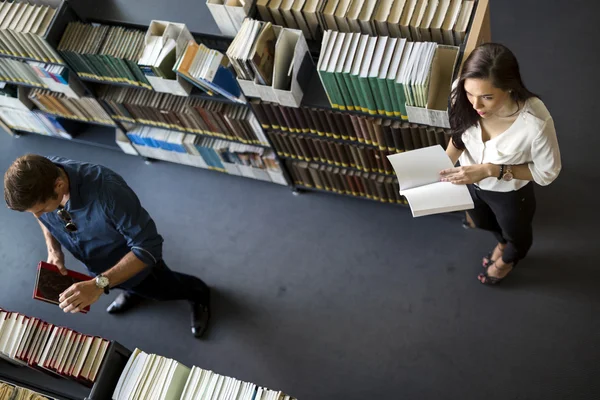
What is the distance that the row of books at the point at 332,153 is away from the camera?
3.55 metres

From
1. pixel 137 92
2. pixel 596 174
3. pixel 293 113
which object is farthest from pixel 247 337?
pixel 596 174

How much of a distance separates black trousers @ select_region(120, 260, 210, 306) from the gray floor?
0.19 meters

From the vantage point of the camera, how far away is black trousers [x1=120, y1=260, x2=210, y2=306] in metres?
3.36

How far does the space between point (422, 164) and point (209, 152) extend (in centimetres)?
190

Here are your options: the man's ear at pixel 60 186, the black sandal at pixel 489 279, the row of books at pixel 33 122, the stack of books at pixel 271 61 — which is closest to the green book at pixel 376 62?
the stack of books at pixel 271 61

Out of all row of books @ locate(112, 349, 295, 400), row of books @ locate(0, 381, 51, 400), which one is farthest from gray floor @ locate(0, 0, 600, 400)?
row of books @ locate(0, 381, 51, 400)

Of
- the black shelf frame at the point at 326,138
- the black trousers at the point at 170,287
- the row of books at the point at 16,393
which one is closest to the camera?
the row of books at the point at 16,393

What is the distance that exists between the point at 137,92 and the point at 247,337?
6.23 ft

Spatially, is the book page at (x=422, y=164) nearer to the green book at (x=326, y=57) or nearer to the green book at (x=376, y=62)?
the green book at (x=376, y=62)

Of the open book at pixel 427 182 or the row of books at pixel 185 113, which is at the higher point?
the row of books at pixel 185 113

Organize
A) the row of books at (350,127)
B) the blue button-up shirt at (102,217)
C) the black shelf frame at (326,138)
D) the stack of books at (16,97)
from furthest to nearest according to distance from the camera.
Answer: the stack of books at (16,97) → the black shelf frame at (326,138) → the row of books at (350,127) → the blue button-up shirt at (102,217)

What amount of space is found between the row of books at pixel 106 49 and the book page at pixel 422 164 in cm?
180

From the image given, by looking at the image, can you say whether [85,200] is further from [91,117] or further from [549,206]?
[549,206]

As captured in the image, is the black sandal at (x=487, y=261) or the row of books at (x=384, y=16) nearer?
the row of books at (x=384, y=16)
